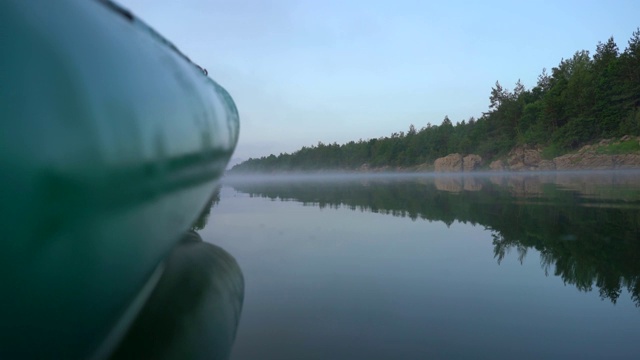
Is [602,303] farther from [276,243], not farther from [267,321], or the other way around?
[276,243]

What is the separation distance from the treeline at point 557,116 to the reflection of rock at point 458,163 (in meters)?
1.42

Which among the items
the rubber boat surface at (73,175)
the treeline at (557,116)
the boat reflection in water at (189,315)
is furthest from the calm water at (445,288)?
the treeline at (557,116)

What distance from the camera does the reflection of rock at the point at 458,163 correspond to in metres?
52.4

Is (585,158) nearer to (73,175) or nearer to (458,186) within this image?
(458,186)

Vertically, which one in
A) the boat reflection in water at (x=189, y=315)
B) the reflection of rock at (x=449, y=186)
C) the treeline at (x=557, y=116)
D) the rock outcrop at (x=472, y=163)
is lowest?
the reflection of rock at (x=449, y=186)

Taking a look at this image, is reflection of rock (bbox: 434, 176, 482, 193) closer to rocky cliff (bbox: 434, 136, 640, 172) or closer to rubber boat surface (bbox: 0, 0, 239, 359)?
rubber boat surface (bbox: 0, 0, 239, 359)

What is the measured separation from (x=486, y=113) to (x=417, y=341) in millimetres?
62467

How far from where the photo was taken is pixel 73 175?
1.35 metres

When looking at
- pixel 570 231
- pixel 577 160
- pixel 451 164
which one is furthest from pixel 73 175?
pixel 451 164

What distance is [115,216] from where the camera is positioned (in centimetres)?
159

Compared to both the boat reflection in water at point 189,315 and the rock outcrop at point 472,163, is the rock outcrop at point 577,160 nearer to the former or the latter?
the rock outcrop at point 472,163

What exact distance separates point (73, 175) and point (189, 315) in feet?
5.83

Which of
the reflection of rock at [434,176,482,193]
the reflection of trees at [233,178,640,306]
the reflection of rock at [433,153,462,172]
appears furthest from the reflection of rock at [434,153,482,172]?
the reflection of trees at [233,178,640,306]

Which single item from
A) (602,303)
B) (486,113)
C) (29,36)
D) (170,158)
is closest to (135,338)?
(170,158)
